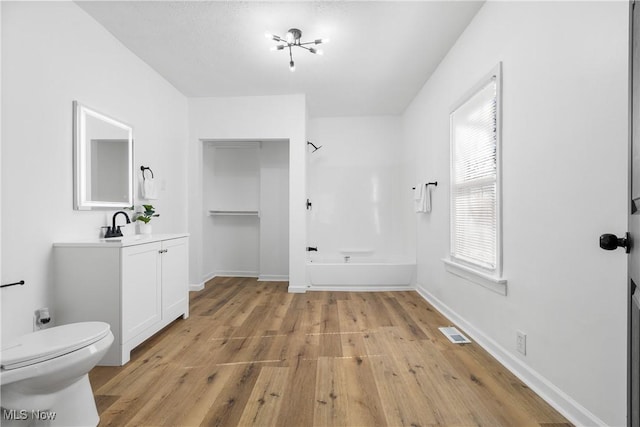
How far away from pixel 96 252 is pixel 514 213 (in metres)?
2.69

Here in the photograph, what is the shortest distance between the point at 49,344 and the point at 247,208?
3.46m

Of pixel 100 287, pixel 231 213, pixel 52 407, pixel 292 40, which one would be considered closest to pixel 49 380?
pixel 52 407

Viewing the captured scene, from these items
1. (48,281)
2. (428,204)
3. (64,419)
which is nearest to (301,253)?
(428,204)

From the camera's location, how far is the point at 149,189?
9.64 feet

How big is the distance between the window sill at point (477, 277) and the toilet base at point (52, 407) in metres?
2.36

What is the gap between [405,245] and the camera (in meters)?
4.53

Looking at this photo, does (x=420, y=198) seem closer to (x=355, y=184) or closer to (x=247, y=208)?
(x=355, y=184)

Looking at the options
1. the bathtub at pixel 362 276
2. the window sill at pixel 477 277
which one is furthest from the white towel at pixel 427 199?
the bathtub at pixel 362 276

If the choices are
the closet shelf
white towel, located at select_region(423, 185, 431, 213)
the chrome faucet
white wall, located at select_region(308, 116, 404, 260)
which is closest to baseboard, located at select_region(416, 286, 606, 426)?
white towel, located at select_region(423, 185, 431, 213)

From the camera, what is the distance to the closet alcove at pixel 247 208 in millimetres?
4551

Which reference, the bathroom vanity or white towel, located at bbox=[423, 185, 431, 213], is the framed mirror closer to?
the bathroom vanity

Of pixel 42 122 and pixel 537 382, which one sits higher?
pixel 42 122

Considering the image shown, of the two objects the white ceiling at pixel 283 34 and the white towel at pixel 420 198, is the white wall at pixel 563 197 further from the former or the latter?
the white towel at pixel 420 198

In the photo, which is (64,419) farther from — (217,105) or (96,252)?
(217,105)
